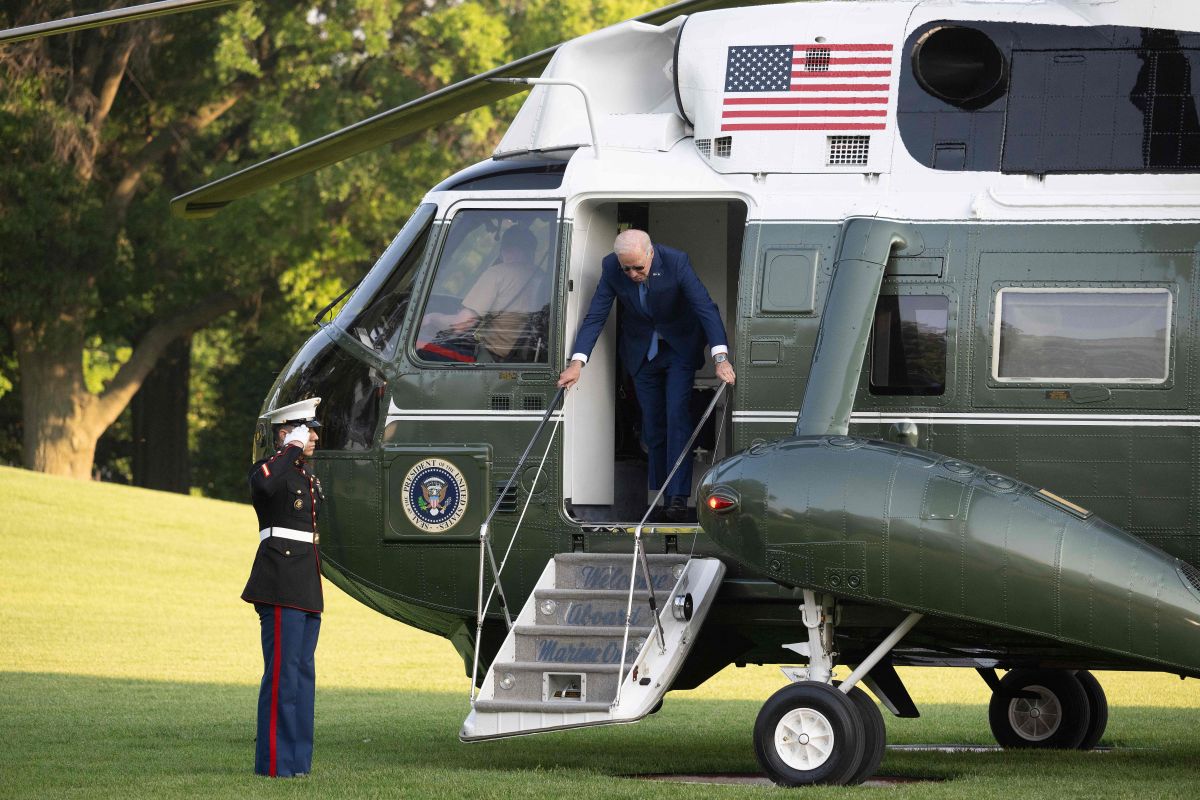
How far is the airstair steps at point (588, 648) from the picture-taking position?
878cm

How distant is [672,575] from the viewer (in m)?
9.46

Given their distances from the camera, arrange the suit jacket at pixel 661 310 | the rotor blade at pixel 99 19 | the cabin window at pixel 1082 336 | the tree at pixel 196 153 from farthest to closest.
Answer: the tree at pixel 196 153
the suit jacket at pixel 661 310
the cabin window at pixel 1082 336
the rotor blade at pixel 99 19

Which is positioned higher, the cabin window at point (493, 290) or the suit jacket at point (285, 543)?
the cabin window at point (493, 290)

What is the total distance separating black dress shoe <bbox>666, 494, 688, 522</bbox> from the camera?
32.9 feet

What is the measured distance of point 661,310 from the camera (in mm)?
9875

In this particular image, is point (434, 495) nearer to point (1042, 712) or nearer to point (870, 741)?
point (870, 741)

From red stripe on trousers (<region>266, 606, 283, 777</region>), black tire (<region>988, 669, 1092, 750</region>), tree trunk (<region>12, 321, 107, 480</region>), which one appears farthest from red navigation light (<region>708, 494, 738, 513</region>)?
tree trunk (<region>12, 321, 107, 480</region>)

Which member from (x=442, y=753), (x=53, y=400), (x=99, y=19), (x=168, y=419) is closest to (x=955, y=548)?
(x=442, y=753)

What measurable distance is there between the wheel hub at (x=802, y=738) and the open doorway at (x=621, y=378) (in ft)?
5.58

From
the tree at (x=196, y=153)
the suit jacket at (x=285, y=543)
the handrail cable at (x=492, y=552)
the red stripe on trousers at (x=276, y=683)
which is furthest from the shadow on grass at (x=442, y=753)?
the tree at (x=196, y=153)

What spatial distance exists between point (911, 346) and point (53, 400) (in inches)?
986

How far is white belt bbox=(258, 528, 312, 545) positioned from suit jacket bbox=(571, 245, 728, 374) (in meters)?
1.79

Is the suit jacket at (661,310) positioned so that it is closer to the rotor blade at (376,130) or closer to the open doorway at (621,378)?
the open doorway at (621,378)

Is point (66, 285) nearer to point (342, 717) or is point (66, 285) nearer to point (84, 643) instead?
point (84, 643)
